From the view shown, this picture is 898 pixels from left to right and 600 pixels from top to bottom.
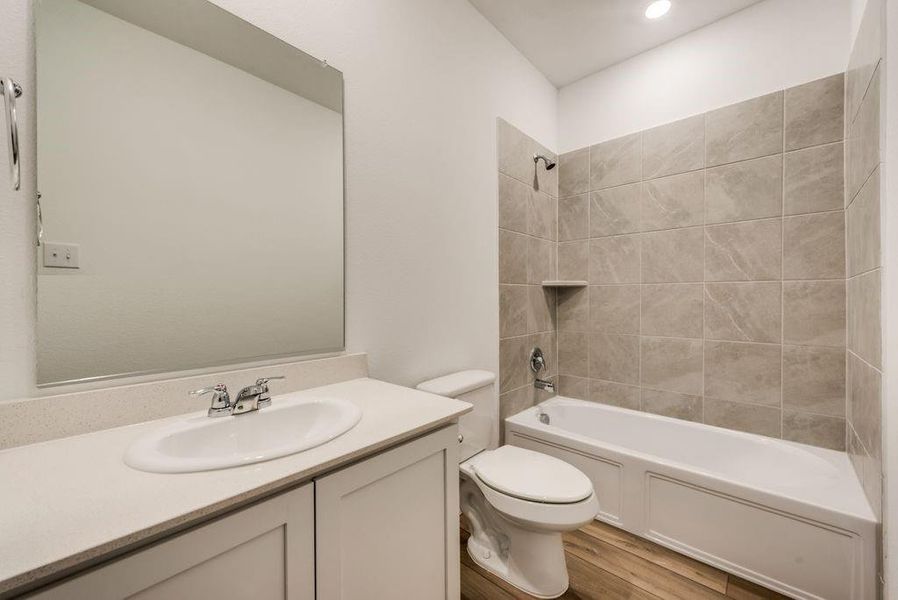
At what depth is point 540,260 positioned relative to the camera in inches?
99.3

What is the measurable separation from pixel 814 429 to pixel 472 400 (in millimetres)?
1704

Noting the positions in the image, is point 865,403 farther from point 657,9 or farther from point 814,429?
point 657,9

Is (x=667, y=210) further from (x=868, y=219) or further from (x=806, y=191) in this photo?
(x=868, y=219)

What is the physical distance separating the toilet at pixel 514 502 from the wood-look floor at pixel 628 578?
0.23 ft

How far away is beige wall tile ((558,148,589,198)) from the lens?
2564 mm

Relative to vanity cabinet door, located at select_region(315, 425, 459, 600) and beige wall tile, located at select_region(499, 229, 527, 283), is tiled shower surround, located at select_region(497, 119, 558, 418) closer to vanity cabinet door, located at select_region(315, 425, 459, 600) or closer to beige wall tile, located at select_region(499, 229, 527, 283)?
beige wall tile, located at select_region(499, 229, 527, 283)

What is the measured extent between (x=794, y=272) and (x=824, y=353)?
0.42 metres

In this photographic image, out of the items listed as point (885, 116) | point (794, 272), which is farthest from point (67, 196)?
point (794, 272)

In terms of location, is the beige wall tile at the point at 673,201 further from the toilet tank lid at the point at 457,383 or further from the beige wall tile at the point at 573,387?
the toilet tank lid at the point at 457,383

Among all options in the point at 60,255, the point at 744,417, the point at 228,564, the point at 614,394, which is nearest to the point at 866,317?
the point at 744,417

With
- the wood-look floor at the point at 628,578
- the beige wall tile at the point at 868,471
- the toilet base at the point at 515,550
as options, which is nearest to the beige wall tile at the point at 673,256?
the beige wall tile at the point at 868,471

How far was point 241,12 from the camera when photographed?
1.16 metres

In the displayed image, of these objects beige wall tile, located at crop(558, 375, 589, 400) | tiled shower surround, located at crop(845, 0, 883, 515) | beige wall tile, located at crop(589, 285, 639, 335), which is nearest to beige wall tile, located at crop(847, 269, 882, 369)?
tiled shower surround, located at crop(845, 0, 883, 515)

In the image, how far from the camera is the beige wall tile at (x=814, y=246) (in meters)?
1.75
